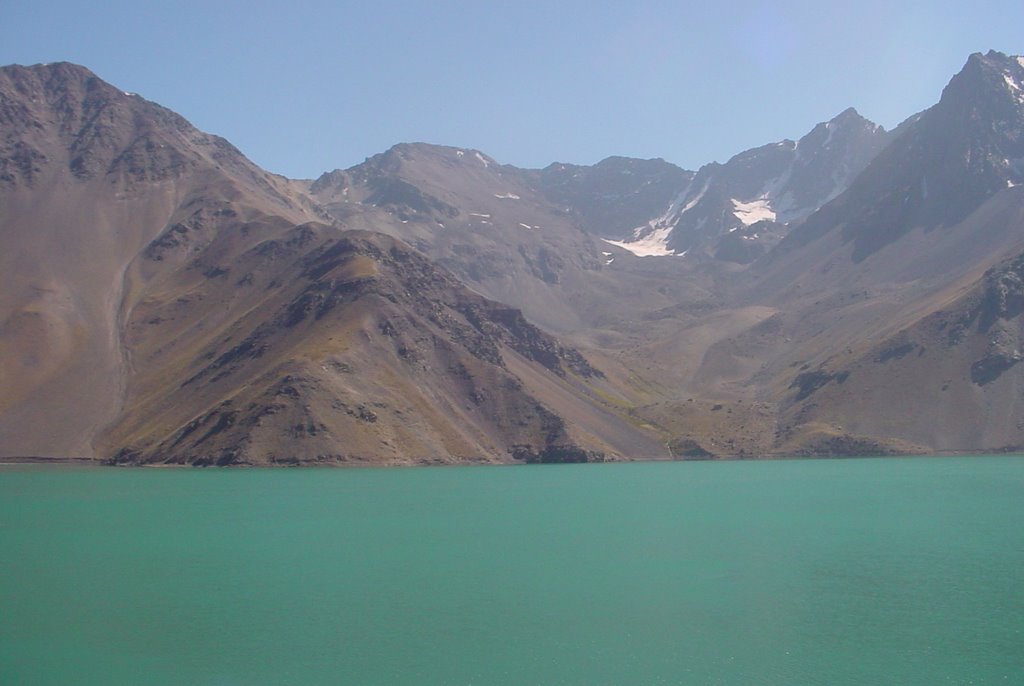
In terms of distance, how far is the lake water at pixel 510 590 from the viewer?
5353 centimetres

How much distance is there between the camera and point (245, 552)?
88.8 m

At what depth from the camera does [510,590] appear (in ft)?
236

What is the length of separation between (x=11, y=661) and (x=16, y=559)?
113ft

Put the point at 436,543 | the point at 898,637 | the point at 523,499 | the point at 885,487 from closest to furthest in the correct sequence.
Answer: the point at 898,637 < the point at 436,543 < the point at 523,499 < the point at 885,487

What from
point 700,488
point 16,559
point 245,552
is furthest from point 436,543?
point 700,488

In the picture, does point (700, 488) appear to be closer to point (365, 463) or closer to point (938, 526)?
point (938, 526)

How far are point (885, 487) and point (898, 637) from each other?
330 ft

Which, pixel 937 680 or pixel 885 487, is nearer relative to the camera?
pixel 937 680

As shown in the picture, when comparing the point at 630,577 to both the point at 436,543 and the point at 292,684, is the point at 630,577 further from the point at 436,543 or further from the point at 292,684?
Answer: the point at 292,684

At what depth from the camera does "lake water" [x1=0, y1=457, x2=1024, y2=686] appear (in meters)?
53.5

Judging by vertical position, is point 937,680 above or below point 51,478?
above

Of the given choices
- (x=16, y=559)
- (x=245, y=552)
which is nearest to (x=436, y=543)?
(x=245, y=552)

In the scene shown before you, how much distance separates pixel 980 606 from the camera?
2549 inches

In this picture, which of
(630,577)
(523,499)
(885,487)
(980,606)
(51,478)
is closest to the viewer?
(980,606)
